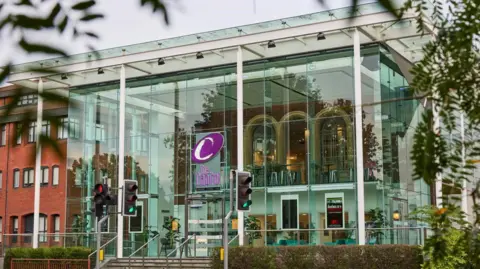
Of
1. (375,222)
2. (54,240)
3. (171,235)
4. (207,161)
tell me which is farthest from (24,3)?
(54,240)

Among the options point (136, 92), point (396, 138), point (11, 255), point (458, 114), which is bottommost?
point (11, 255)

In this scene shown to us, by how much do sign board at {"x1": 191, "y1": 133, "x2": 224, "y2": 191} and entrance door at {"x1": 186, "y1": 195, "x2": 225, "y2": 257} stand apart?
529mm

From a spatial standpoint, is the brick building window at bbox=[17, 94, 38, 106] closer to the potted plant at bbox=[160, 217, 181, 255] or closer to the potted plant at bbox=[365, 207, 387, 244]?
the potted plant at bbox=[365, 207, 387, 244]

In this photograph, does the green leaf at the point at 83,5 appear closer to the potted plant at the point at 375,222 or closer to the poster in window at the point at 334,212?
the potted plant at the point at 375,222

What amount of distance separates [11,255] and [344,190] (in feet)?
46.3

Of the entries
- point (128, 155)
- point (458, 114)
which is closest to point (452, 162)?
point (458, 114)

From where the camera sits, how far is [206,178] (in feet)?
98.1

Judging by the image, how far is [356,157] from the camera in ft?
87.3

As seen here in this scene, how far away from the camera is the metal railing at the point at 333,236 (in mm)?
25484

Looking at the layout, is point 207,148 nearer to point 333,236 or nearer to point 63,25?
point 333,236

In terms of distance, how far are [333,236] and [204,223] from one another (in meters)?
5.39

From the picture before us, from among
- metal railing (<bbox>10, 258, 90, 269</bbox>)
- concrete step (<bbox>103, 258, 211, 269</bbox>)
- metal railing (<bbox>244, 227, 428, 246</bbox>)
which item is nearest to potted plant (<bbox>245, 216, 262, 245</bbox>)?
metal railing (<bbox>244, 227, 428, 246</bbox>)

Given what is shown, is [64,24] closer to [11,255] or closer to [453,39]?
[453,39]

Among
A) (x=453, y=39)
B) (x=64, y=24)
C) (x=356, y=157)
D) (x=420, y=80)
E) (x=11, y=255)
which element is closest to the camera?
(x=64, y=24)
